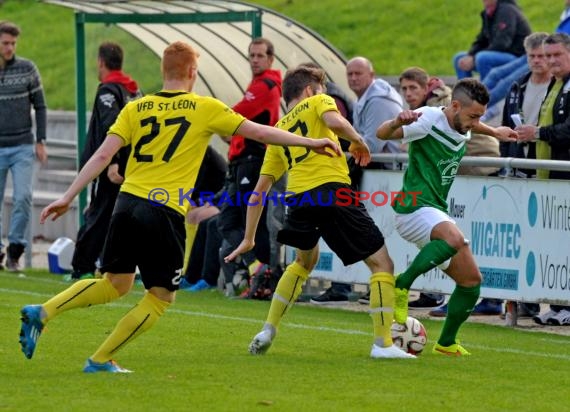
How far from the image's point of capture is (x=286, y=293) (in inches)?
384

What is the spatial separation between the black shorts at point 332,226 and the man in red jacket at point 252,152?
4424 mm

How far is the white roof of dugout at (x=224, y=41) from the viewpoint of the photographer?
58.1 feet

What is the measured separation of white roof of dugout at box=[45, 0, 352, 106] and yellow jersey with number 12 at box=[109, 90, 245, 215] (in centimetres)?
908

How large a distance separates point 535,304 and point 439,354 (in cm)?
304

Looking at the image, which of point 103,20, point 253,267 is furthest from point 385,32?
point 253,267

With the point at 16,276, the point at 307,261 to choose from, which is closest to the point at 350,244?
the point at 307,261

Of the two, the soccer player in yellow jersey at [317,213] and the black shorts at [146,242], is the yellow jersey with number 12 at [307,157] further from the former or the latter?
the black shorts at [146,242]

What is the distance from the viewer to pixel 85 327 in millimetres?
11070

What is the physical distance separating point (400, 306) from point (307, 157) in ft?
4.00

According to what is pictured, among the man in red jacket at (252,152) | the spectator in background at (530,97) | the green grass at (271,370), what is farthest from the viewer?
the man in red jacket at (252,152)

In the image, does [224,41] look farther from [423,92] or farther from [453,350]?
[453,350]

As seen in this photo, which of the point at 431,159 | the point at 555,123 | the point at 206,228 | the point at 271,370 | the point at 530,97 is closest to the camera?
the point at 271,370

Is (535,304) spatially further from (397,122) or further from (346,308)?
(397,122)

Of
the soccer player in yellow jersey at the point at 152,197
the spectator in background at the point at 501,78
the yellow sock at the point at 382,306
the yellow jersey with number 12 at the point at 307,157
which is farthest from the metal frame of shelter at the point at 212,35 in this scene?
the soccer player in yellow jersey at the point at 152,197
